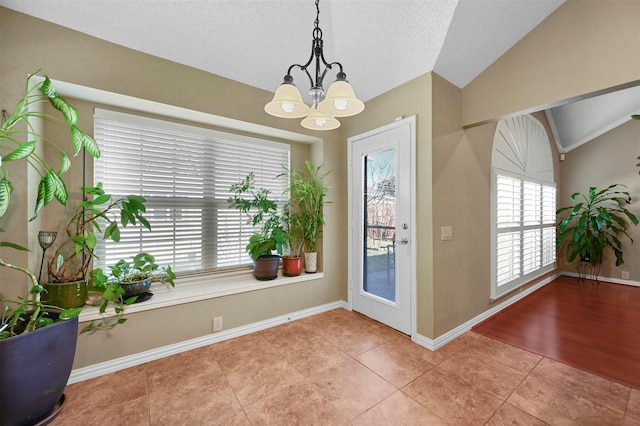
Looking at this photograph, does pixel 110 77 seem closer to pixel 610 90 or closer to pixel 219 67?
pixel 219 67

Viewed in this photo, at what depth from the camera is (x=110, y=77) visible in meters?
1.98

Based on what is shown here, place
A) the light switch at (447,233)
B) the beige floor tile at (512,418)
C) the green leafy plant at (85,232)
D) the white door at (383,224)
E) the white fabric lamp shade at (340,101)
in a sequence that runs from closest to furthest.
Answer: the white fabric lamp shade at (340,101)
the beige floor tile at (512,418)
the green leafy plant at (85,232)
the light switch at (447,233)
the white door at (383,224)

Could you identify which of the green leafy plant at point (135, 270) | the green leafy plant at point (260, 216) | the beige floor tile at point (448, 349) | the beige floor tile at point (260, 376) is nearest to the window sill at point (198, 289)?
the green leafy plant at point (135, 270)

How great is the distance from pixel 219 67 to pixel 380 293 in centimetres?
284

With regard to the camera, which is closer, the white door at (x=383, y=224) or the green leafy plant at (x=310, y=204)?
the white door at (x=383, y=224)

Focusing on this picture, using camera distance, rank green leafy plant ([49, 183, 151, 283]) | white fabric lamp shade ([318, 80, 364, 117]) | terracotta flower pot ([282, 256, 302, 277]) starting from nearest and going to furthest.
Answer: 1. white fabric lamp shade ([318, 80, 364, 117])
2. green leafy plant ([49, 183, 151, 283])
3. terracotta flower pot ([282, 256, 302, 277])

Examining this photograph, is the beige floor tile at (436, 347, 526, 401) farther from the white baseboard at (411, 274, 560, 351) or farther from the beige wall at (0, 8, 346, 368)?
the beige wall at (0, 8, 346, 368)

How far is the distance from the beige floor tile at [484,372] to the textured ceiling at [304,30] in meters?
2.54

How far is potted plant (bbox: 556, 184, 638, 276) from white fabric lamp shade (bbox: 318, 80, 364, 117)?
17.8 ft

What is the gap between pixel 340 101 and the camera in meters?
1.39

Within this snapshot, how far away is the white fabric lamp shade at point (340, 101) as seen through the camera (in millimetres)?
1346

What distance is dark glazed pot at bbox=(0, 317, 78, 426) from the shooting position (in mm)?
1253

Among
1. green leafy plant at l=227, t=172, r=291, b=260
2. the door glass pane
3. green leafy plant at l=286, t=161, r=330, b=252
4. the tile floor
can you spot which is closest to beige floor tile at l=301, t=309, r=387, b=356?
the tile floor

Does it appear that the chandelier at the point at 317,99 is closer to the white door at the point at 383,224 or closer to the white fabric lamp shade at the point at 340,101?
the white fabric lamp shade at the point at 340,101
